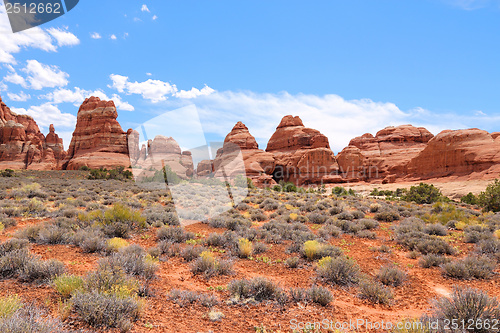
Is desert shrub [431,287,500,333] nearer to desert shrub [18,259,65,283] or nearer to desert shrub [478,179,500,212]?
desert shrub [18,259,65,283]

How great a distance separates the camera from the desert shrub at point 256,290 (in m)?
4.95

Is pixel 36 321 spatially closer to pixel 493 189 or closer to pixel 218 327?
pixel 218 327

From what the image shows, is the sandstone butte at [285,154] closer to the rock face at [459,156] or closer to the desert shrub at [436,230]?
the rock face at [459,156]

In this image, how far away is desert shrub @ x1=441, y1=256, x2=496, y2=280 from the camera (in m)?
6.40

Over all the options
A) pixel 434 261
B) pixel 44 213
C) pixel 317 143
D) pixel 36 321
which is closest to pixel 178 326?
pixel 36 321

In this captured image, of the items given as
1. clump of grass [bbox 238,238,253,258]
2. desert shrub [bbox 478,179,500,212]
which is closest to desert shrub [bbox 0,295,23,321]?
clump of grass [bbox 238,238,253,258]

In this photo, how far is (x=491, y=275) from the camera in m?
6.50

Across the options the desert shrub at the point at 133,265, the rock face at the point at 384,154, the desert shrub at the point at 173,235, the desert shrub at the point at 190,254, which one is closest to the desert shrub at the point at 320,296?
the desert shrub at the point at 133,265

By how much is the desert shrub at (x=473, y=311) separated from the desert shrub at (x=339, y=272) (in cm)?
205

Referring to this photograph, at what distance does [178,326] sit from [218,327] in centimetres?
61

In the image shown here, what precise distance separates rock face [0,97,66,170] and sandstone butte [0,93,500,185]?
228 mm

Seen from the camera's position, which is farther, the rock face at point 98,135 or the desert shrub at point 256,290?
the rock face at point 98,135

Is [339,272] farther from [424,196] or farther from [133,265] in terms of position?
[424,196]

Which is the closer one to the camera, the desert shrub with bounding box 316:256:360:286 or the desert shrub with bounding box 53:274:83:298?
the desert shrub with bounding box 53:274:83:298
